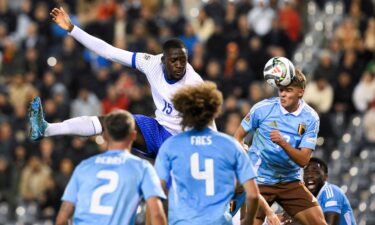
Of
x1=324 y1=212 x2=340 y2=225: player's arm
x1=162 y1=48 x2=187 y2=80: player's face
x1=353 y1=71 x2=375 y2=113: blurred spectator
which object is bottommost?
x1=324 y1=212 x2=340 y2=225: player's arm

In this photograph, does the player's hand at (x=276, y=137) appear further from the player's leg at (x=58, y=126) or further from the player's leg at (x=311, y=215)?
the player's leg at (x=58, y=126)

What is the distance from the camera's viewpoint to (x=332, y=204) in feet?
46.5

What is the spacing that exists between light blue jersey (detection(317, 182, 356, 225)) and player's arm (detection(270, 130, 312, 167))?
141cm

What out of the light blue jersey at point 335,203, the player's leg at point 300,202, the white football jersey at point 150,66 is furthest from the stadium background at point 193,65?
the white football jersey at point 150,66

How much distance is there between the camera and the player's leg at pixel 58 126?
12984 millimetres

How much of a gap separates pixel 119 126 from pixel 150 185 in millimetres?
612

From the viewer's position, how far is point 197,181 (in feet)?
36.0

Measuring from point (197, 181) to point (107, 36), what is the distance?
15205mm

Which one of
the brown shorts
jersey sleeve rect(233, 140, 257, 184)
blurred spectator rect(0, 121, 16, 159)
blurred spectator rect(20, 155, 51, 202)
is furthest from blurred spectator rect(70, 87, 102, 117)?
jersey sleeve rect(233, 140, 257, 184)

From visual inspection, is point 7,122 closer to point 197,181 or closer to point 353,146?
point 353,146

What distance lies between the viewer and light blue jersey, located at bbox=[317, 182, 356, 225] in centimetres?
1420

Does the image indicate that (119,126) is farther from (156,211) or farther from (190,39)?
(190,39)

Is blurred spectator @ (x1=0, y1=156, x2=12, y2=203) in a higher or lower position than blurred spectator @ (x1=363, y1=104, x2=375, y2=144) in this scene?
lower

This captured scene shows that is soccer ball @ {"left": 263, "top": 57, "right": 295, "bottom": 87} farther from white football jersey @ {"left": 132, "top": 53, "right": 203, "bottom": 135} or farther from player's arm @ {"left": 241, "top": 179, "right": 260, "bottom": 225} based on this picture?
player's arm @ {"left": 241, "top": 179, "right": 260, "bottom": 225}
